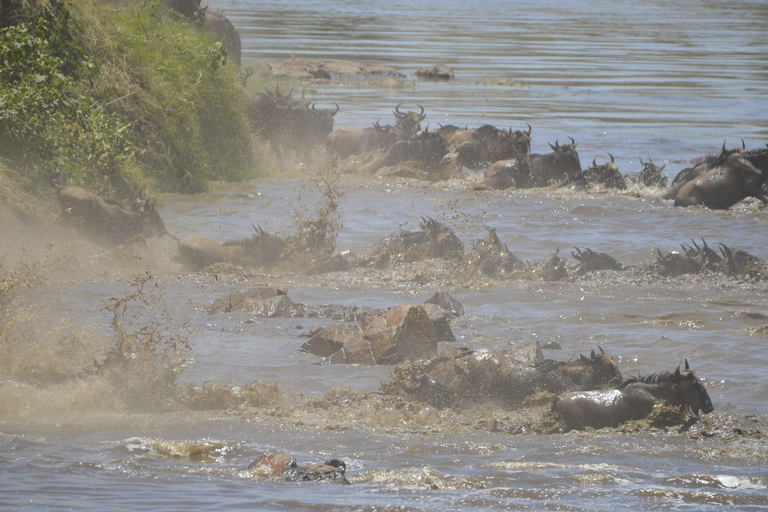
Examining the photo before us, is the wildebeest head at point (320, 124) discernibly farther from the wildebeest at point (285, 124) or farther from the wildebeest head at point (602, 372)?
the wildebeest head at point (602, 372)

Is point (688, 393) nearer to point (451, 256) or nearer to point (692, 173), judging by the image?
point (451, 256)

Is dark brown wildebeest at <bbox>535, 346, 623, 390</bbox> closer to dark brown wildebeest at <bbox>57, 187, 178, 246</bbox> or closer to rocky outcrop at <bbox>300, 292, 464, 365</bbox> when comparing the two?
rocky outcrop at <bbox>300, 292, 464, 365</bbox>

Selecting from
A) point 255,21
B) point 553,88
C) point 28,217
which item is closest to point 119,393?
point 28,217

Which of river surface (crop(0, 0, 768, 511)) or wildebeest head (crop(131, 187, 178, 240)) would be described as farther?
wildebeest head (crop(131, 187, 178, 240))

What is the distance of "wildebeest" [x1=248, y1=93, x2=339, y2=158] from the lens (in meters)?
16.0

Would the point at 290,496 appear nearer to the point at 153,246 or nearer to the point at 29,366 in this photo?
the point at 29,366

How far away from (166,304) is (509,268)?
10.9 feet

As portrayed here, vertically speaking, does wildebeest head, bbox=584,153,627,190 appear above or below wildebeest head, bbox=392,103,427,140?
below

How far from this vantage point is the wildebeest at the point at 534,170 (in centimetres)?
1462

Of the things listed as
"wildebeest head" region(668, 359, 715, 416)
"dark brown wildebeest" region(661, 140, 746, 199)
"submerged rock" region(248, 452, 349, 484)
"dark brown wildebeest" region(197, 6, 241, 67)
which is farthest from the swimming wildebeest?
"dark brown wildebeest" region(197, 6, 241, 67)

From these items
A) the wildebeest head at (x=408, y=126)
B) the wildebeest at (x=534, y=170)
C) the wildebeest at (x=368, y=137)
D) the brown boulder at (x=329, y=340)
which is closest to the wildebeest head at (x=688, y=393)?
the brown boulder at (x=329, y=340)

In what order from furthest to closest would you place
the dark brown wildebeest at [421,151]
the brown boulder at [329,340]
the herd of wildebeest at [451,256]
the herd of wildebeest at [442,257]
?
the dark brown wildebeest at [421,151] < the brown boulder at [329,340] < the herd of wildebeest at [451,256] < the herd of wildebeest at [442,257]

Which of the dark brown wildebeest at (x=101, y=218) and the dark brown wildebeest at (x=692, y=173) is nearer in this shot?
the dark brown wildebeest at (x=101, y=218)

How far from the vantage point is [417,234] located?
34.5 ft
